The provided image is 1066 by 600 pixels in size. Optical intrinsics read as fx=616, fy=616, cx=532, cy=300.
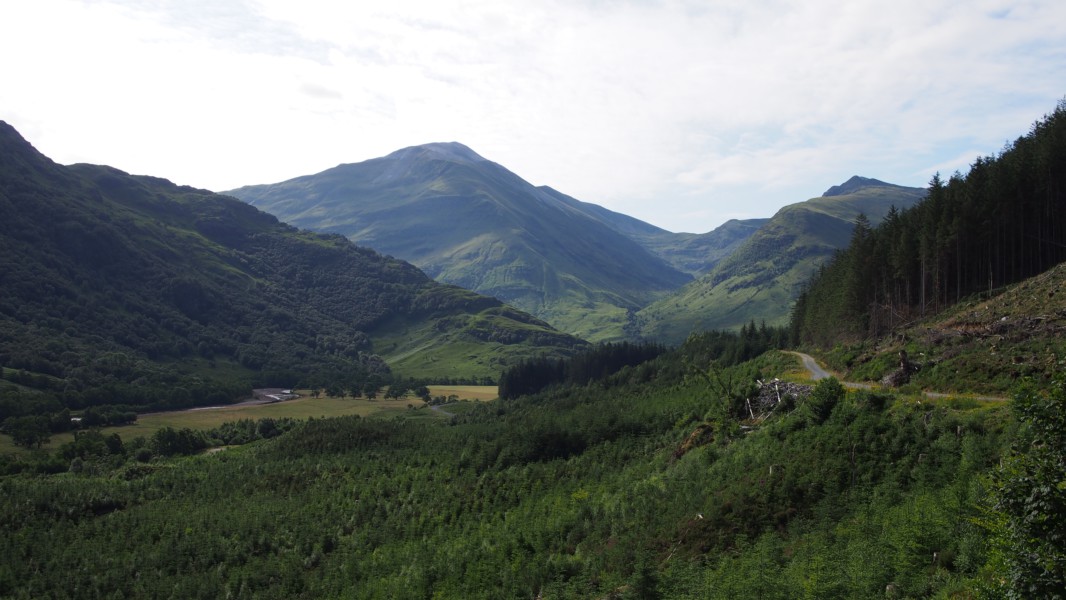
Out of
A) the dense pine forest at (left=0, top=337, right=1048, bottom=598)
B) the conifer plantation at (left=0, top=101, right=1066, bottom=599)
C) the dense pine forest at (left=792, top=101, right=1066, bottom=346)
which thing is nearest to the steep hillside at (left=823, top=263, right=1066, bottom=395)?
the conifer plantation at (left=0, top=101, right=1066, bottom=599)

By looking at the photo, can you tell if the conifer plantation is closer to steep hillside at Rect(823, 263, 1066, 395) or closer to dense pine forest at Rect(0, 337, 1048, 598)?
dense pine forest at Rect(0, 337, 1048, 598)

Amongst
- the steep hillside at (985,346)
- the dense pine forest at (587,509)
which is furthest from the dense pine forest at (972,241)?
the dense pine forest at (587,509)

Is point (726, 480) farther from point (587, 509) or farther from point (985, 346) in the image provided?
point (985, 346)

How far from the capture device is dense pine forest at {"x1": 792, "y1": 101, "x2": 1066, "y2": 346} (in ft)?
262

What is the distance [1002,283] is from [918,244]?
11.7m

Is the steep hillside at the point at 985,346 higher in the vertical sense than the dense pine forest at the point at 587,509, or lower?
higher

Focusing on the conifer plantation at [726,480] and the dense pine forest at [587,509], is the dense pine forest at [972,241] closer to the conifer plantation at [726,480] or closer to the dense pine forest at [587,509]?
the conifer plantation at [726,480]

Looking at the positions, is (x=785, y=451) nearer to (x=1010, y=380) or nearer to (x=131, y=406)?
(x=1010, y=380)

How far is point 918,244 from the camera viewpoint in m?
89.3

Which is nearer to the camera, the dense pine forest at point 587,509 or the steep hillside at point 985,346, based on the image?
the dense pine forest at point 587,509

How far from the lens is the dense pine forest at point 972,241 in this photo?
262ft

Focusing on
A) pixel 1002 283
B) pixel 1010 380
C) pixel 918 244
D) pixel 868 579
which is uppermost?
pixel 918 244

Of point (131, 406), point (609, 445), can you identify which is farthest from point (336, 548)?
point (131, 406)

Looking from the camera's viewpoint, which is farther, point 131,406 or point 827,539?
point 131,406
